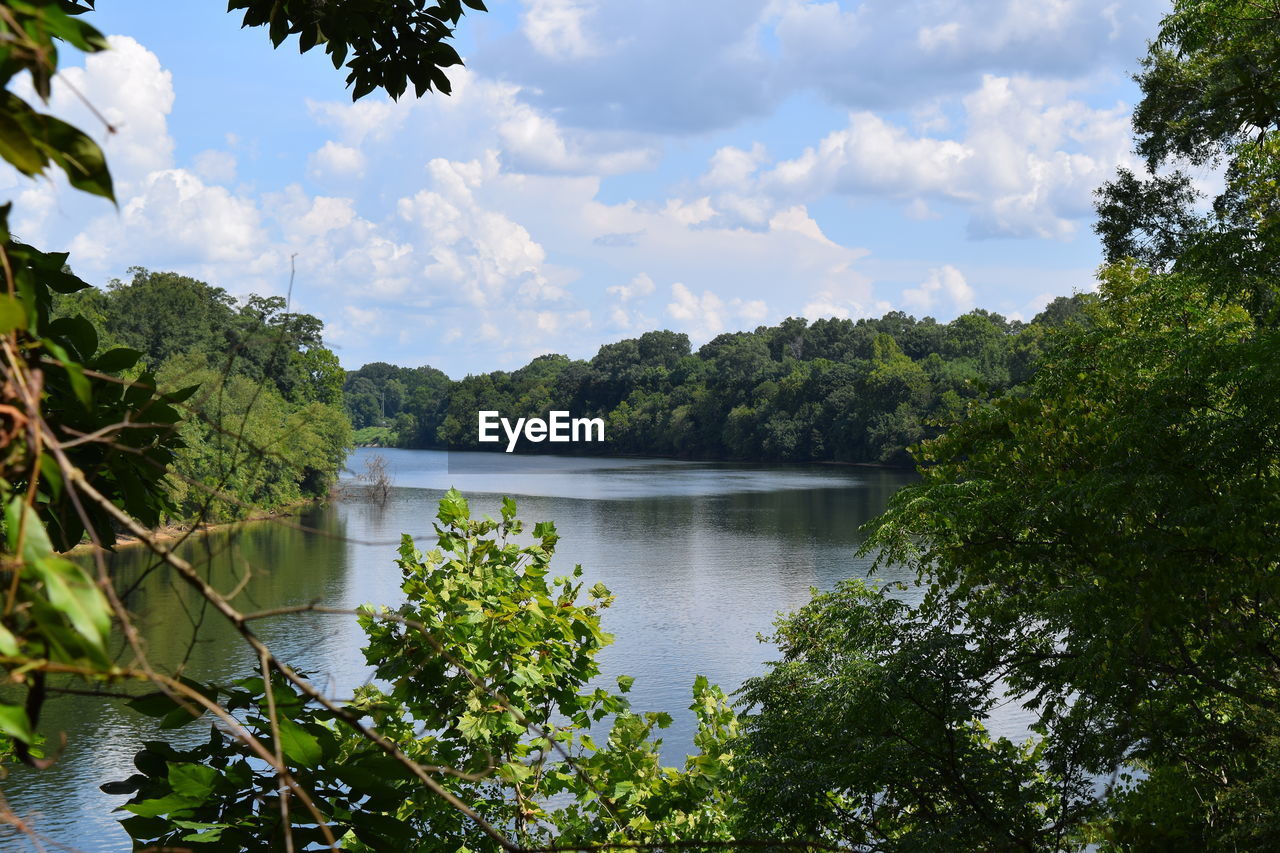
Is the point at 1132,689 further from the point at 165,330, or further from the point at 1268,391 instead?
the point at 165,330

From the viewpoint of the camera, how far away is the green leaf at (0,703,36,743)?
90 cm

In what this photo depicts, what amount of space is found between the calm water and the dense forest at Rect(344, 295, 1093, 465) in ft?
44.1

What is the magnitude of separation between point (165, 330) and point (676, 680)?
47868mm

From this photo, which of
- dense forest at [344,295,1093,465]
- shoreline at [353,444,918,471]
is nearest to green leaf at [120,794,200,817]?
dense forest at [344,295,1093,465]

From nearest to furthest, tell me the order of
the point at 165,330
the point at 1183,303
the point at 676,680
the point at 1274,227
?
1. the point at 1274,227
2. the point at 1183,303
3. the point at 676,680
4. the point at 165,330

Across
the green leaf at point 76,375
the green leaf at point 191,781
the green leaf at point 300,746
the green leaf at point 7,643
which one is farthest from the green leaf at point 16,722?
the green leaf at point 191,781

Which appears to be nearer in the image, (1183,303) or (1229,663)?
(1229,663)

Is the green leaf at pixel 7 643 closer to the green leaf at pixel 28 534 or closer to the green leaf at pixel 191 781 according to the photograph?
the green leaf at pixel 28 534

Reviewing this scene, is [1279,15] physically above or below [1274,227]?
above

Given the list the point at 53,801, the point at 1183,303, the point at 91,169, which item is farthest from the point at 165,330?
the point at 91,169

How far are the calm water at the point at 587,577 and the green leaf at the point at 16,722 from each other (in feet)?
0.47

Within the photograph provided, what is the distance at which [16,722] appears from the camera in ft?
3.01

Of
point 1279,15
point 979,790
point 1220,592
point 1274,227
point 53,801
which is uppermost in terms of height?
point 1279,15

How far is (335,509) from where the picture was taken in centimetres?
5278
